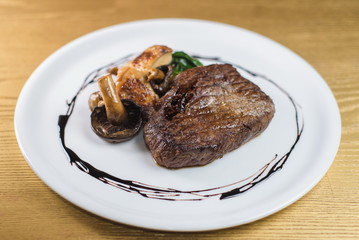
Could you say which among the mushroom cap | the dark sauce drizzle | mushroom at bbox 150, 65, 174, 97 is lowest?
the dark sauce drizzle

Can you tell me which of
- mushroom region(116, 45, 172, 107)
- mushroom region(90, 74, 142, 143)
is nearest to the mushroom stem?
mushroom region(90, 74, 142, 143)

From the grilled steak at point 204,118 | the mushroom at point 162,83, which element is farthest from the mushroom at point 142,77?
the grilled steak at point 204,118

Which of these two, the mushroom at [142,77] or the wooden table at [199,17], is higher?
the mushroom at [142,77]

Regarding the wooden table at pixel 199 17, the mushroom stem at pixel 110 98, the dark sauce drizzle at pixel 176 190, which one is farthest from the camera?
the mushroom stem at pixel 110 98

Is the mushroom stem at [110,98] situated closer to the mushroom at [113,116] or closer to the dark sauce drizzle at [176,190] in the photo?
the mushroom at [113,116]

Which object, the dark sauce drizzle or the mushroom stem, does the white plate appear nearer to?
the dark sauce drizzle
